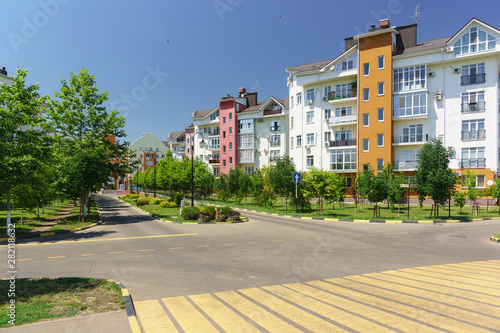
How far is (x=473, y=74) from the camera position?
36000mm

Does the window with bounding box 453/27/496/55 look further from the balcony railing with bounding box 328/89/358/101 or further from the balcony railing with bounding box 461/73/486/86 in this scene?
the balcony railing with bounding box 328/89/358/101

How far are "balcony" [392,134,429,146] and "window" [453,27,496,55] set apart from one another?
427 inches

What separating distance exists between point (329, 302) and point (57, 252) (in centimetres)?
1135

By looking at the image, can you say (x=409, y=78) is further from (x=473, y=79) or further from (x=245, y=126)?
(x=245, y=126)

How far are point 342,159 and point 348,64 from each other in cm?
1396

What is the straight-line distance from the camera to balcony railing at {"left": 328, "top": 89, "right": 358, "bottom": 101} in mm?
42719

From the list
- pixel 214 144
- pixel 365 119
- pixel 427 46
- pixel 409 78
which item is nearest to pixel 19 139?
pixel 365 119

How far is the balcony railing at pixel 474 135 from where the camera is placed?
3525cm

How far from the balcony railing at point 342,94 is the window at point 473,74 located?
12834mm

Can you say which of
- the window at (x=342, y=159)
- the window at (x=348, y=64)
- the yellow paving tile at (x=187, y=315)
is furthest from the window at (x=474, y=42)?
the yellow paving tile at (x=187, y=315)

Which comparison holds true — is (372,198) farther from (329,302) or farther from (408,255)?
(329,302)

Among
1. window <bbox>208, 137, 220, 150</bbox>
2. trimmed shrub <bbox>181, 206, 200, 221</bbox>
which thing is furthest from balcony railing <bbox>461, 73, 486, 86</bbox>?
window <bbox>208, 137, 220, 150</bbox>

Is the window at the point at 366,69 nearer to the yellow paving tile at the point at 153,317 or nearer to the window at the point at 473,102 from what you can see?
the window at the point at 473,102

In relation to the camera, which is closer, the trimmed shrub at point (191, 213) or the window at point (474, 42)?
the trimmed shrub at point (191, 213)
